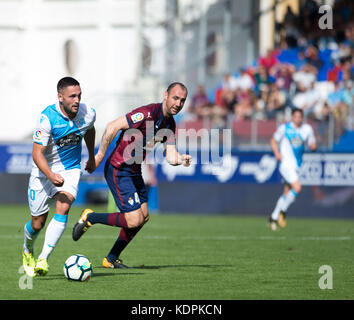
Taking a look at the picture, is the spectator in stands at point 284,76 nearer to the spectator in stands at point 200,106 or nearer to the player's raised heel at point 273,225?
the spectator in stands at point 200,106

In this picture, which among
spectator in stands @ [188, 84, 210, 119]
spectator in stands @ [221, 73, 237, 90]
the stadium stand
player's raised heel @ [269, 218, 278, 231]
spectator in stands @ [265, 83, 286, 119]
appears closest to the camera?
player's raised heel @ [269, 218, 278, 231]

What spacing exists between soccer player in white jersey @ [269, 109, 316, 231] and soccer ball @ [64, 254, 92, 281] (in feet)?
28.1

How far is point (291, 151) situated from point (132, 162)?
8040 millimetres

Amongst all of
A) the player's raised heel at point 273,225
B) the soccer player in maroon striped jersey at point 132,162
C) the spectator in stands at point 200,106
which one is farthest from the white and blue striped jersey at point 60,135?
the spectator in stands at point 200,106

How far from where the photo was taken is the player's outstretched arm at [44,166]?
8.87 metres

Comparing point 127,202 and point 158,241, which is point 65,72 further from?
point 127,202

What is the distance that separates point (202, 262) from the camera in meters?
11.0

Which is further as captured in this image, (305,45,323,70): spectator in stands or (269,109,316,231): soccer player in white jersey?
(305,45,323,70): spectator in stands

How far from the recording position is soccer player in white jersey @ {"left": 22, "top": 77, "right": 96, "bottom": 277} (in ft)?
29.7

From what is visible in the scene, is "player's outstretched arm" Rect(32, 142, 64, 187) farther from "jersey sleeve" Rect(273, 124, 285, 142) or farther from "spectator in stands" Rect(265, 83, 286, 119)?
"spectator in stands" Rect(265, 83, 286, 119)

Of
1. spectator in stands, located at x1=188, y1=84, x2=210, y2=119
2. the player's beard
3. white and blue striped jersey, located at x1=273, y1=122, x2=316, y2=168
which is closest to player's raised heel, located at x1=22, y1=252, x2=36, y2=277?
the player's beard

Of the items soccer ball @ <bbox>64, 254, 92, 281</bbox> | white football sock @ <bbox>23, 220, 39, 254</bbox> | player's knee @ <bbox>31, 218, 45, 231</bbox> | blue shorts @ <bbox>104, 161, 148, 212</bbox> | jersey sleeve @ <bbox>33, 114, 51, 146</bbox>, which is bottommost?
soccer ball @ <bbox>64, 254, 92, 281</bbox>

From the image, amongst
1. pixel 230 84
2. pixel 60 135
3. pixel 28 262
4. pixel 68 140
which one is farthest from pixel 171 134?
pixel 230 84

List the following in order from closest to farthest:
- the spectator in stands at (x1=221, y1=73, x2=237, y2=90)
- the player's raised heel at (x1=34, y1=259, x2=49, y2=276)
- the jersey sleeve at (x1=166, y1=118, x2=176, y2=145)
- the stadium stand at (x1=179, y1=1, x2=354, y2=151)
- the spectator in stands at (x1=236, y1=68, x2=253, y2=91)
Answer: the player's raised heel at (x1=34, y1=259, x2=49, y2=276)
the jersey sleeve at (x1=166, y1=118, x2=176, y2=145)
the stadium stand at (x1=179, y1=1, x2=354, y2=151)
the spectator in stands at (x1=236, y1=68, x2=253, y2=91)
the spectator in stands at (x1=221, y1=73, x2=237, y2=90)
